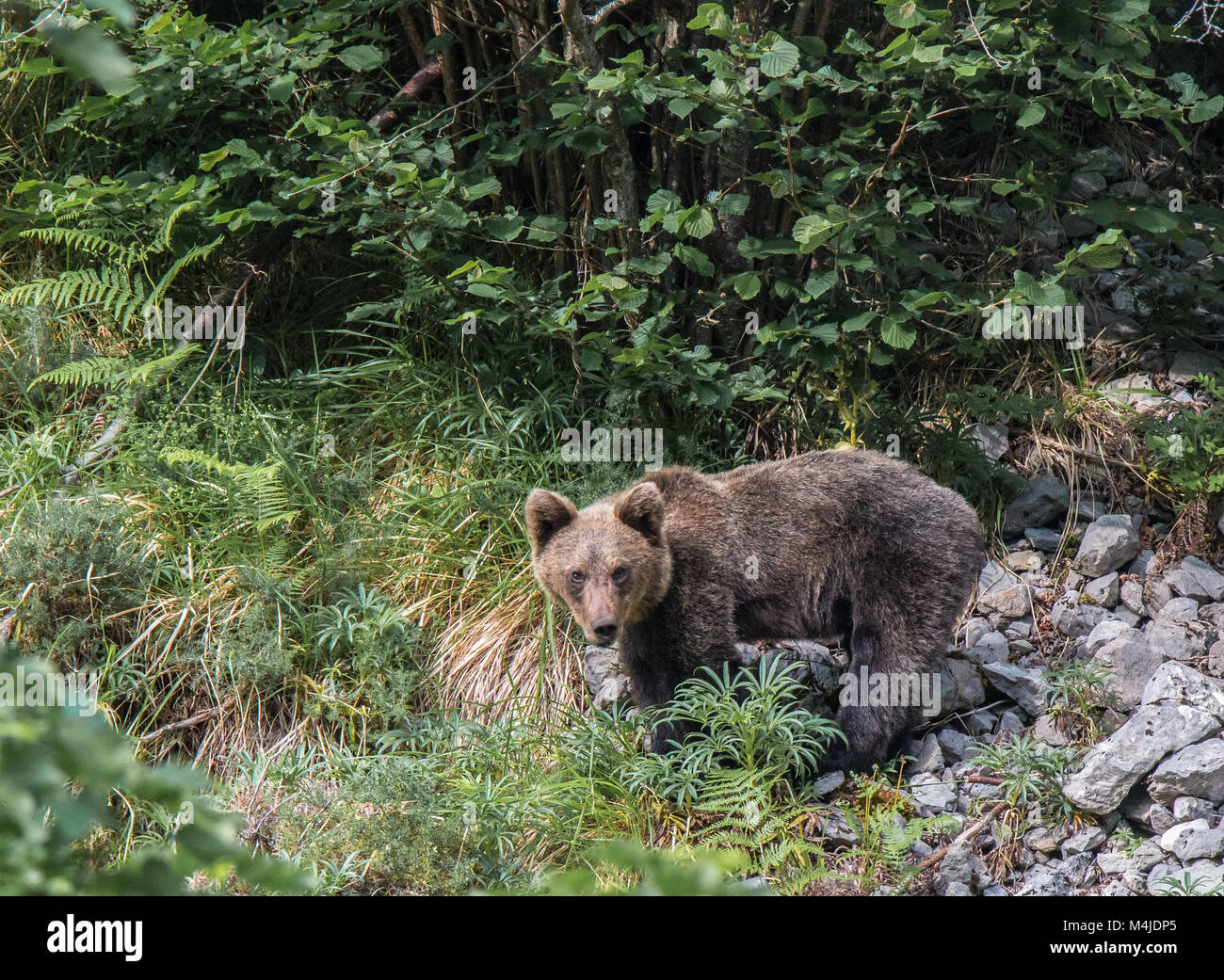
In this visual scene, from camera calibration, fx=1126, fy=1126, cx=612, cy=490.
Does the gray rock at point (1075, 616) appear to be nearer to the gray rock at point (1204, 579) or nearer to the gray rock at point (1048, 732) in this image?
the gray rock at point (1204, 579)

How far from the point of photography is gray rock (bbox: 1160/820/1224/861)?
470 cm

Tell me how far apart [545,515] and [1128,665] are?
3.08 m

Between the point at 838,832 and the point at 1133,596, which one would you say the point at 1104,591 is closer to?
the point at 1133,596

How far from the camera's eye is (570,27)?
6336 mm

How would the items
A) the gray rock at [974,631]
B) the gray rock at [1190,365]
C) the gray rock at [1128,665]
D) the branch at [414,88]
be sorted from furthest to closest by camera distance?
the branch at [414,88], the gray rock at [1190,365], the gray rock at [974,631], the gray rock at [1128,665]

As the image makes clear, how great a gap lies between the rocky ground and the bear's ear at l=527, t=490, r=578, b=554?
941 mm

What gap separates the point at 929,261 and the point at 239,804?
4795 millimetres

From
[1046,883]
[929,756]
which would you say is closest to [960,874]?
[1046,883]

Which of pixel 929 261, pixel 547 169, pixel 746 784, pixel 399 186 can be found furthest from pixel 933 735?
pixel 547 169

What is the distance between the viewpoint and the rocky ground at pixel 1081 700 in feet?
16.0

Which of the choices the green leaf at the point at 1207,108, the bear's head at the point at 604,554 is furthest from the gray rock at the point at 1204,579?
the bear's head at the point at 604,554

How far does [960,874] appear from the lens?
4789mm

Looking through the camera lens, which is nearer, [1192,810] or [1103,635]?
[1192,810]

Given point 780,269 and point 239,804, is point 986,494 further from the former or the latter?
point 239,804
